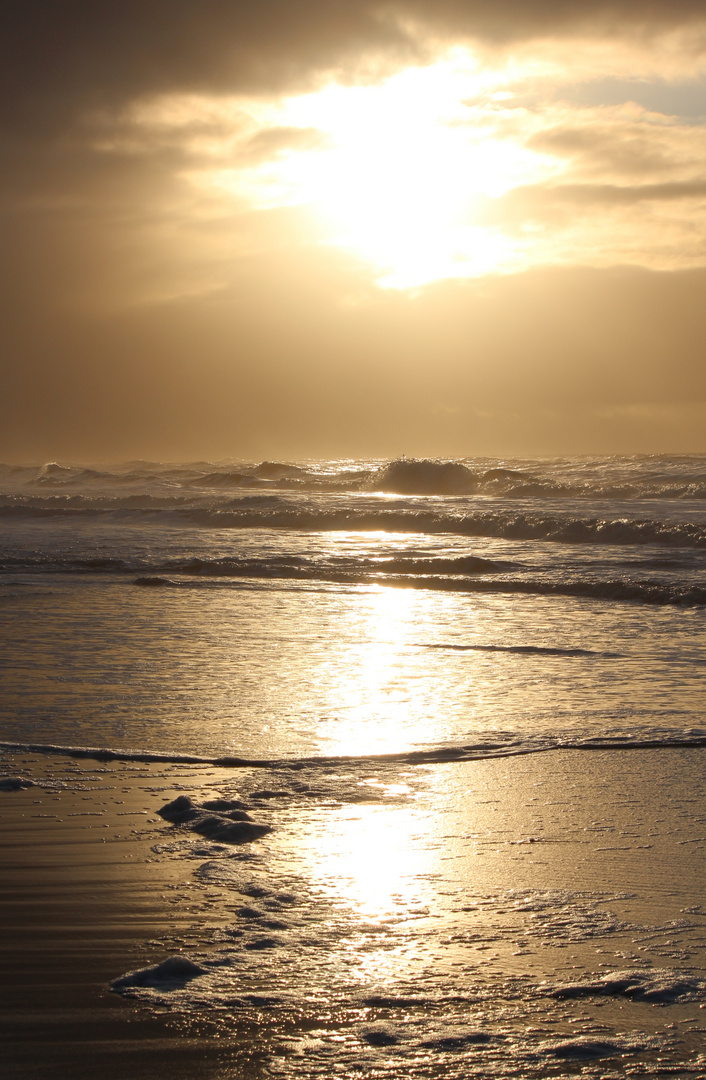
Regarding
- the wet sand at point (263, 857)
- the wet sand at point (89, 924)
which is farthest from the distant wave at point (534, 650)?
the wet sand at point (89, 924)

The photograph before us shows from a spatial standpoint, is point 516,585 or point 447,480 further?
point 447,480

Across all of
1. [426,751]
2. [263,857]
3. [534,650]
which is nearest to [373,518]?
[534,650]

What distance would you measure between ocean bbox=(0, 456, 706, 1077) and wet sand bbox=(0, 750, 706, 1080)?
0.02 m

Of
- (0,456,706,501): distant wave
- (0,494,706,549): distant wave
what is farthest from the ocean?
(0,456,706,501): distant wave

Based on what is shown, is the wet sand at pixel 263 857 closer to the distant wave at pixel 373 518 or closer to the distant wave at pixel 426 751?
the distant wave at pixel 426 751

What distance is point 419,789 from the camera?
420cm

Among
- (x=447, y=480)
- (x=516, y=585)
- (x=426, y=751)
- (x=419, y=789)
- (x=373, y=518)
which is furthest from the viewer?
(x=447, y=480)

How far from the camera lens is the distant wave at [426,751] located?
4.66m

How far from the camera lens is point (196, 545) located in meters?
17.3

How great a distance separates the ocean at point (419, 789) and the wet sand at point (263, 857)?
17 mm

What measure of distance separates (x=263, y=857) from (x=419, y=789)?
1.01 metres

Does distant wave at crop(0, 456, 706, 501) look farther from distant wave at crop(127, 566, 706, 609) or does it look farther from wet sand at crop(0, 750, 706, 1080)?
wet sand at crop(0, 750, 706, 1080)

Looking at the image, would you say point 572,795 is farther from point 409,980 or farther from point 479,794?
point 409,980

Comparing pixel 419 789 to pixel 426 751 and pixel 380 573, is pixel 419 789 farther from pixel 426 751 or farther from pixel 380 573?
pixel 380 573
